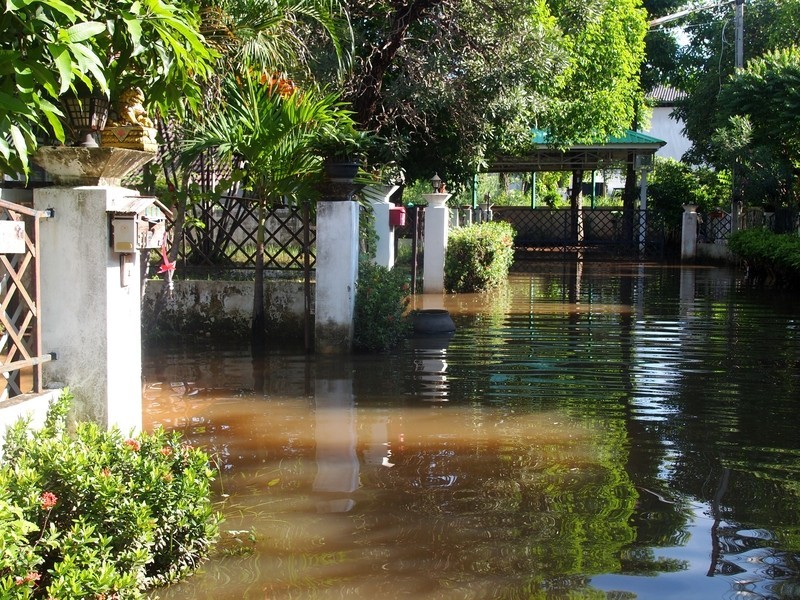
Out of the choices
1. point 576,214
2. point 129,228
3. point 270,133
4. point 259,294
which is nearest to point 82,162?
point 129,228

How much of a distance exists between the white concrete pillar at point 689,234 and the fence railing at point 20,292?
25019 mm

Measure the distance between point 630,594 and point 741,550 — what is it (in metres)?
0.86

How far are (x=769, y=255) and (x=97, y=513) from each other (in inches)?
744

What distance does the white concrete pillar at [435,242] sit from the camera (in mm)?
16344

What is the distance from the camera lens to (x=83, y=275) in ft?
16.0

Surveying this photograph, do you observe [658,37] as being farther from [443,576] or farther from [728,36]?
[443,576]

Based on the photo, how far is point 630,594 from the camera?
4.15 meters

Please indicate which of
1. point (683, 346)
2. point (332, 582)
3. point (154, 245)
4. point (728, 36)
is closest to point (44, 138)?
point (154, 245)

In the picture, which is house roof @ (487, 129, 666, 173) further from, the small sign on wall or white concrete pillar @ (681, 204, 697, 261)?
the small sign on wall

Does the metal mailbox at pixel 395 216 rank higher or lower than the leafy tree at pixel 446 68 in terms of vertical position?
lower

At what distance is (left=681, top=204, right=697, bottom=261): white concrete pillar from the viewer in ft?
90.5

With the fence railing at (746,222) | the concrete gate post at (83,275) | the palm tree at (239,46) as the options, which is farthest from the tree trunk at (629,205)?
the concrete gate post at (83,275)

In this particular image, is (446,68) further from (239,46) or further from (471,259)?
(239,46)

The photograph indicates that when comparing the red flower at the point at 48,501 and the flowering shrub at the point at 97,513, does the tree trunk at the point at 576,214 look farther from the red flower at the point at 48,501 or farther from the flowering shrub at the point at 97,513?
the red flower at the point at 48,501
